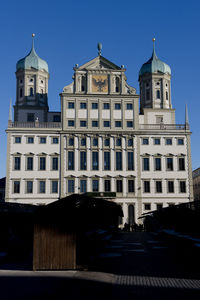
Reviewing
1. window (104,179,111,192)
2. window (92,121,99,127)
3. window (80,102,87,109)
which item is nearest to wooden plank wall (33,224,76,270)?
window (104,179,111,192)

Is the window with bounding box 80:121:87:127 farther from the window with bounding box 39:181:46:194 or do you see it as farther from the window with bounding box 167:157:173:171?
the window with bounding box 167:157:173:171

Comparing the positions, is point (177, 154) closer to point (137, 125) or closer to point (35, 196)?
point (137, 125)

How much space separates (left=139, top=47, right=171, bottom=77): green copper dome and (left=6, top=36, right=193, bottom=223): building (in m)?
9.06

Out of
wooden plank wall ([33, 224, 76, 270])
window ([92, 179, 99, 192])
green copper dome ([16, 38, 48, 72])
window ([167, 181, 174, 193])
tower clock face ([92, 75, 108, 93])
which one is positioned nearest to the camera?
wooden plank wall ([33, 224, 76, 270])

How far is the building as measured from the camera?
5559 cm

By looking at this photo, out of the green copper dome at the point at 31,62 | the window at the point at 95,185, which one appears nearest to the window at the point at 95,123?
the window at the point at 95,185

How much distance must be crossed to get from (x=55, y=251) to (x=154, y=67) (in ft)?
183

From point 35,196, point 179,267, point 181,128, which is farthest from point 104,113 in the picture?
point 179,267

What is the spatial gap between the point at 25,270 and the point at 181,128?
4750 cm

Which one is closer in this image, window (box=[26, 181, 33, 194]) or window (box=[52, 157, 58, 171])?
window (box=[26, 181, 33, 194])

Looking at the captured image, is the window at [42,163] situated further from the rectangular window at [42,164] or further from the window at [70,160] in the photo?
the window at [70,160]

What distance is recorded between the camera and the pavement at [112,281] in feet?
35.8

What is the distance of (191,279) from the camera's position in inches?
537

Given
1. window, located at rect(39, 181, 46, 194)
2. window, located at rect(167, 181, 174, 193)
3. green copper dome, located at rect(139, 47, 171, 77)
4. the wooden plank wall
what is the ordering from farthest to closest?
1. green copper dome, located at rect(139, 47, 171, 77)
2. window, located at rect(167, 181, 174, 193)
3. window, located at rect(39, 181, 46, 194)
4. the wooden plank wall
